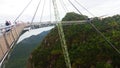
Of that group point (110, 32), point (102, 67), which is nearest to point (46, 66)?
point (110, 32)

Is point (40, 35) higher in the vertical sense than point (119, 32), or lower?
lower

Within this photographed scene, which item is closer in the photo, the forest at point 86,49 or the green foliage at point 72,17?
the forest at point 86,49

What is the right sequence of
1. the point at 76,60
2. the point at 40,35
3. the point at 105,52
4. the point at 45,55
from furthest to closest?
the point at 40,35
the point at 45,55
the point at 76,60
the point at 105,52

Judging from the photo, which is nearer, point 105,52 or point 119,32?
point 105,52

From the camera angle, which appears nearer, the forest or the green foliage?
the forest

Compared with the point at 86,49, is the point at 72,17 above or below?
above

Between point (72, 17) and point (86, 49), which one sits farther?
point (72, 17)

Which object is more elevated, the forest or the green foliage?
the green foliage

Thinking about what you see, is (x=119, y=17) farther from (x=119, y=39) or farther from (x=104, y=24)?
(x=119, y=39)
